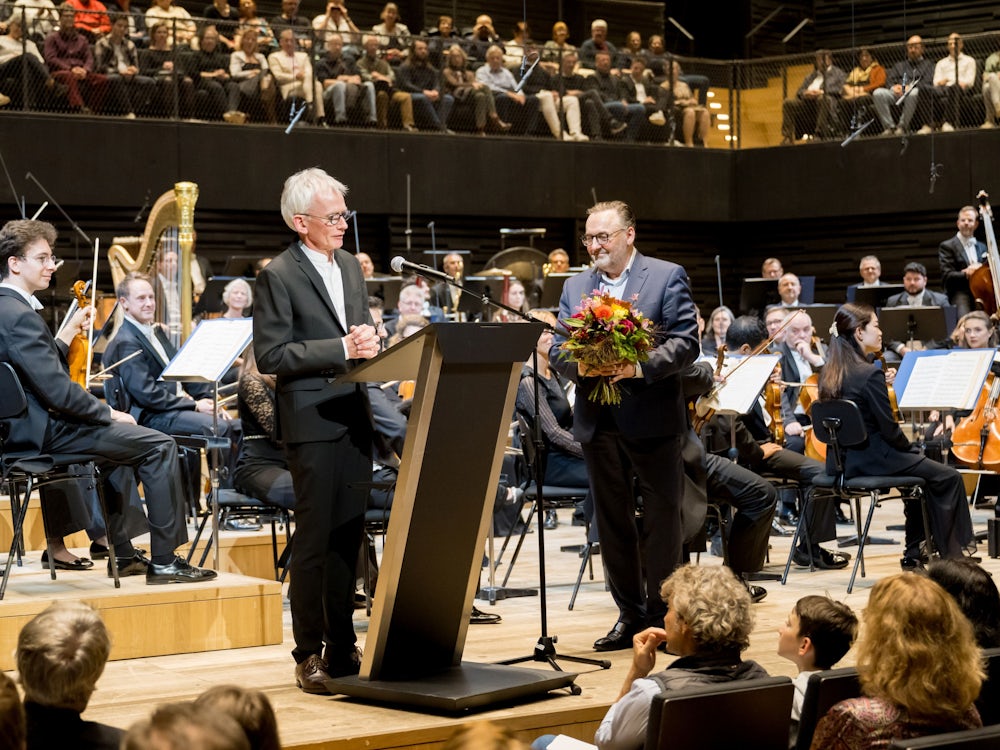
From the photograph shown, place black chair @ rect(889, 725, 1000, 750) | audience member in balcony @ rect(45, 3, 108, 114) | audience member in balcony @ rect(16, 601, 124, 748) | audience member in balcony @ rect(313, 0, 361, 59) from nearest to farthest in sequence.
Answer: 1. black chair @ rect(889, 725, 1000, 750)
2. audience member in balcony @ rect(16, 601, 124, 748)
3. audience member in balcony @ rect(45, 3, 108, 114)
4. audience member in balcony @ rect(313, 0, 361, 59)

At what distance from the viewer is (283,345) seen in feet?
12.9

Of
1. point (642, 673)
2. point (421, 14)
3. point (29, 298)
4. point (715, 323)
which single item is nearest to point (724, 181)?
point (421, 14)

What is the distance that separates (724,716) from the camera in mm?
2738

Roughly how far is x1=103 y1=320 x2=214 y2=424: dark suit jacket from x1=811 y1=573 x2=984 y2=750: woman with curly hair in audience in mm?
4444

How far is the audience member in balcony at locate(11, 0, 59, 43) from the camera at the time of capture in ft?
37.3

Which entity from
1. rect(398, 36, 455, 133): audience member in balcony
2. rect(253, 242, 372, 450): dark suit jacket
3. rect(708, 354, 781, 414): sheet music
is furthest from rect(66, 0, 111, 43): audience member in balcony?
rect(253, 242, 372, 450): dark suit jacket

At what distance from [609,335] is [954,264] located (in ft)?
30.7

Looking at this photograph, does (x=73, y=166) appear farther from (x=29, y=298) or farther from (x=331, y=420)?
(x=331, y=420)

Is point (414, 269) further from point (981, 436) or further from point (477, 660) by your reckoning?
point (981, 436)

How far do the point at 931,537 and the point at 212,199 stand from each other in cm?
854

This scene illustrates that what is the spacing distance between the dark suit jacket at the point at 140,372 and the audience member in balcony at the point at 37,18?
581 centimetres

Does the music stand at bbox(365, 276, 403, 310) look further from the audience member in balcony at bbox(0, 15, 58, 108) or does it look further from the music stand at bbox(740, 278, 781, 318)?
the music stand at bbox(740, 278, 781, 318)

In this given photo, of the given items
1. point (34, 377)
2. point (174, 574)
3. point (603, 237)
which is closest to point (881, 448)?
point (603, 237)

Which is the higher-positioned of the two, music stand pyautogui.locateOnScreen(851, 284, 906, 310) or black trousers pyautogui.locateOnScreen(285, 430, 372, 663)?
music stand pyautogui.locateOnScreen(851, 284, 906, 310)
